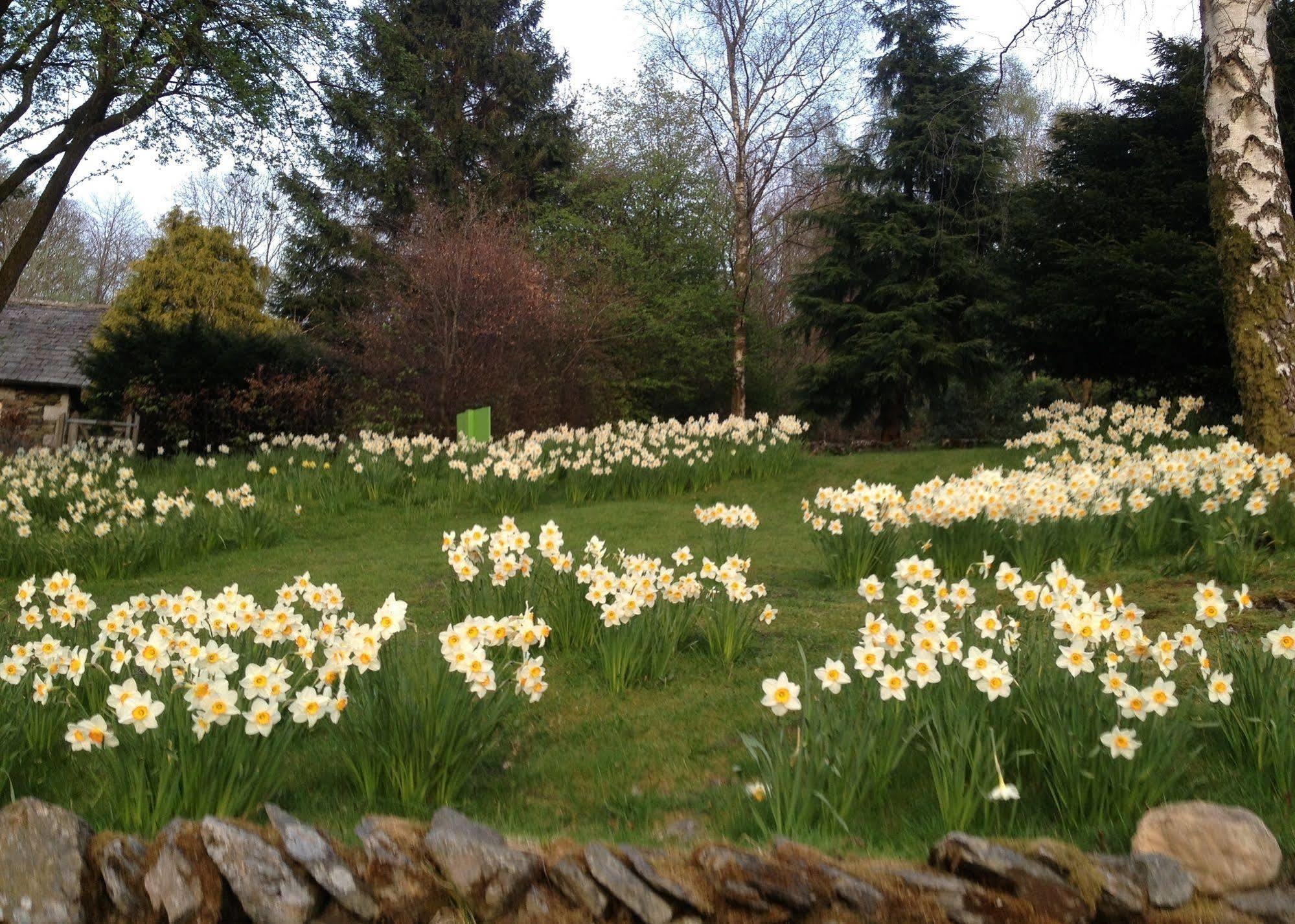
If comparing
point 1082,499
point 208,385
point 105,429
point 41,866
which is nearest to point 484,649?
point 41,866

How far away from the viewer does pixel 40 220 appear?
1208 cm

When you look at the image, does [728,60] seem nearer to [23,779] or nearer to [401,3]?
[401,3]

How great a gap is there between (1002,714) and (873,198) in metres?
16.7

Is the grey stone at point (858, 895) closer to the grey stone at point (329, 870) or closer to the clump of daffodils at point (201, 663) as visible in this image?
the grey stone at point (329, 870)

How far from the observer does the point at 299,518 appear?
32.5 ft

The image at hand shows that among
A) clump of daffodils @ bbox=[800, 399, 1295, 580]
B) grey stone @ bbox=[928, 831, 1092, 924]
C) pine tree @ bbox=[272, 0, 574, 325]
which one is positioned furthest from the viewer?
pine tree @ bbox=[272, 0, 574, 325]

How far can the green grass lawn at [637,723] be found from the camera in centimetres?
290

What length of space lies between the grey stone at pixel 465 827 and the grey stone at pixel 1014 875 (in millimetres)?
1024

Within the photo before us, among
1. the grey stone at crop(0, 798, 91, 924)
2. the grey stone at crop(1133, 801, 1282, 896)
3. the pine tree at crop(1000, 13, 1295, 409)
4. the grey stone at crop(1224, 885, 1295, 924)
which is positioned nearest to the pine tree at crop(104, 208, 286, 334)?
the pine tree at crop(1000, 13, 1295, 409)

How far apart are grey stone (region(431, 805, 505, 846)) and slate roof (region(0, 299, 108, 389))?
21.3 metres

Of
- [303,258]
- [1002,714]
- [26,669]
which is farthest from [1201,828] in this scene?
[303,258]

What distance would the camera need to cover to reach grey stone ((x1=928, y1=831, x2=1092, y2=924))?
2.18 meters

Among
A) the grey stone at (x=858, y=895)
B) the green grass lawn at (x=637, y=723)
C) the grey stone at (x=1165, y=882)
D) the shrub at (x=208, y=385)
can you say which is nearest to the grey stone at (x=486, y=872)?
the green grass lawn at (x=637, y=723)

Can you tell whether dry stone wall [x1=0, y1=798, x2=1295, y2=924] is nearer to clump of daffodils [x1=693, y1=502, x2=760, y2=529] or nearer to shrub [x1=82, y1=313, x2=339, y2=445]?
clump of daffodils [x1=693, y1=502, x2=760, y2=529]
